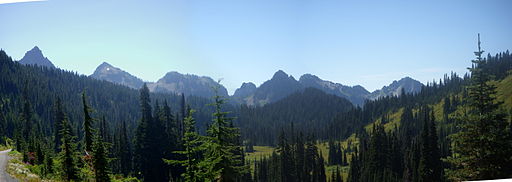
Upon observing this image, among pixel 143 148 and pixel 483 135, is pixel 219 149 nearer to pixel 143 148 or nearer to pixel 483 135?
pixel 483 135

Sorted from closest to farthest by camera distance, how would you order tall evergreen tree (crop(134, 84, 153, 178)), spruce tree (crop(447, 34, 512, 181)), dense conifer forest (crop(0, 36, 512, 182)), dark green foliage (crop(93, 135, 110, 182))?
dense conifer forest (crop(0, 36, 512, 182))
spruce tree (crop(447, 34, 512, 181))
dark green foliage (crop(93, 135, 110, 182))
tall evergreen tree (crop(134, 84, 153, 178))

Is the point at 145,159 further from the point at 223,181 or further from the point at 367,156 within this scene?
the point at 367,156

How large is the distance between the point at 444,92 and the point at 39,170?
628 ft

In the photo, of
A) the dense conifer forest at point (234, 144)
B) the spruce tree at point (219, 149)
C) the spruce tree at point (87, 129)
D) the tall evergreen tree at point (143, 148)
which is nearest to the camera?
the spruce tree at point (219, 149)

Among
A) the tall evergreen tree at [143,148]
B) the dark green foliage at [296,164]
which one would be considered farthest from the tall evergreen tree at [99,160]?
the dark green foliage at [296,164]

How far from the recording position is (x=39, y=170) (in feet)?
85.1

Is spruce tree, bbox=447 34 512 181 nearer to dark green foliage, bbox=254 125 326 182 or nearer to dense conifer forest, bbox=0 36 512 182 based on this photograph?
dense conifer forest, bbox=0 36 512 182

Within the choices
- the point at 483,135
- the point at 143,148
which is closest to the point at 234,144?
the point at 483,135

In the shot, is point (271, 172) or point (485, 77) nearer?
point (485, 77)

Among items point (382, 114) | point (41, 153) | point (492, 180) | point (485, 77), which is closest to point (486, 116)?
point (485, 77)

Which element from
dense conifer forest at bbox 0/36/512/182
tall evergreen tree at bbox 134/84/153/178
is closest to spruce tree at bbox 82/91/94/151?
dense conifer forest at bbox 0/36/512/182

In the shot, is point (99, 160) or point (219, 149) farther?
point (99, 160)

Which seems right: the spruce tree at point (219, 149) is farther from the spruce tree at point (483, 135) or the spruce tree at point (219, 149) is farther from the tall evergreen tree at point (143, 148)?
the tall evergreen tree at point (143, 148)

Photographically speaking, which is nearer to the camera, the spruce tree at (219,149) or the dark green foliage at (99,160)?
the spruce tree at (219,149)
